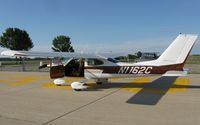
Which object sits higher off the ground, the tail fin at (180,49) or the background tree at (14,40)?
the background tree at (14,40)

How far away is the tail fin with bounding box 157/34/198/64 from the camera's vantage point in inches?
404

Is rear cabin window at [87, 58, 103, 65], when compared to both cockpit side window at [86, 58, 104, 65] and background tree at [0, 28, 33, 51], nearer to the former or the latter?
cockpit side window at [86, 58, 104, 65]

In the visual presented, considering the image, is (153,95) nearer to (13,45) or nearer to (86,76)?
(86,76)

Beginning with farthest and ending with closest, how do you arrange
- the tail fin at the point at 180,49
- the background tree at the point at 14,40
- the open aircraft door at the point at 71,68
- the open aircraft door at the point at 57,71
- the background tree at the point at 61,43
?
the background tree at the point at 61,43 < the background tree at the point at 14,40 < the open aircraft door at the point at 71,68 < the open aircraft door at the point at 57,71 < the tail fin at the point at 180,49

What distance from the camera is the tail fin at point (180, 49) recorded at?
1027cm

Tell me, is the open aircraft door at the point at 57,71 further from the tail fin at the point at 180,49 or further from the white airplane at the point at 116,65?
the tail fin at the point at 180,49

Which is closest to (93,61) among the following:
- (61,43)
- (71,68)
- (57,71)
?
(71,68)

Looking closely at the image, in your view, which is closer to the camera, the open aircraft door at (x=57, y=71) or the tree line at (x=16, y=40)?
the open aircraft door at (x=57, y=71)

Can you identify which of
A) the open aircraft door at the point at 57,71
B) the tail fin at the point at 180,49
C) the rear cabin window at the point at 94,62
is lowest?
the open aircraft door at the point at 57,71

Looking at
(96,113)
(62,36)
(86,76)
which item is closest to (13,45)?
(62,36)

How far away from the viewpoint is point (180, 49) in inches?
410

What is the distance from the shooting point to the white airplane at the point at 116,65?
10367 millimetres

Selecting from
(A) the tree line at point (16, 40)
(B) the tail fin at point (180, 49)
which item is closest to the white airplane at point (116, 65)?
(B) the tail fin at point (180, 49)

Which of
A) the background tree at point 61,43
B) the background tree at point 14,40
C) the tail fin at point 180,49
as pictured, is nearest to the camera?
the tail fin at point 180,49
